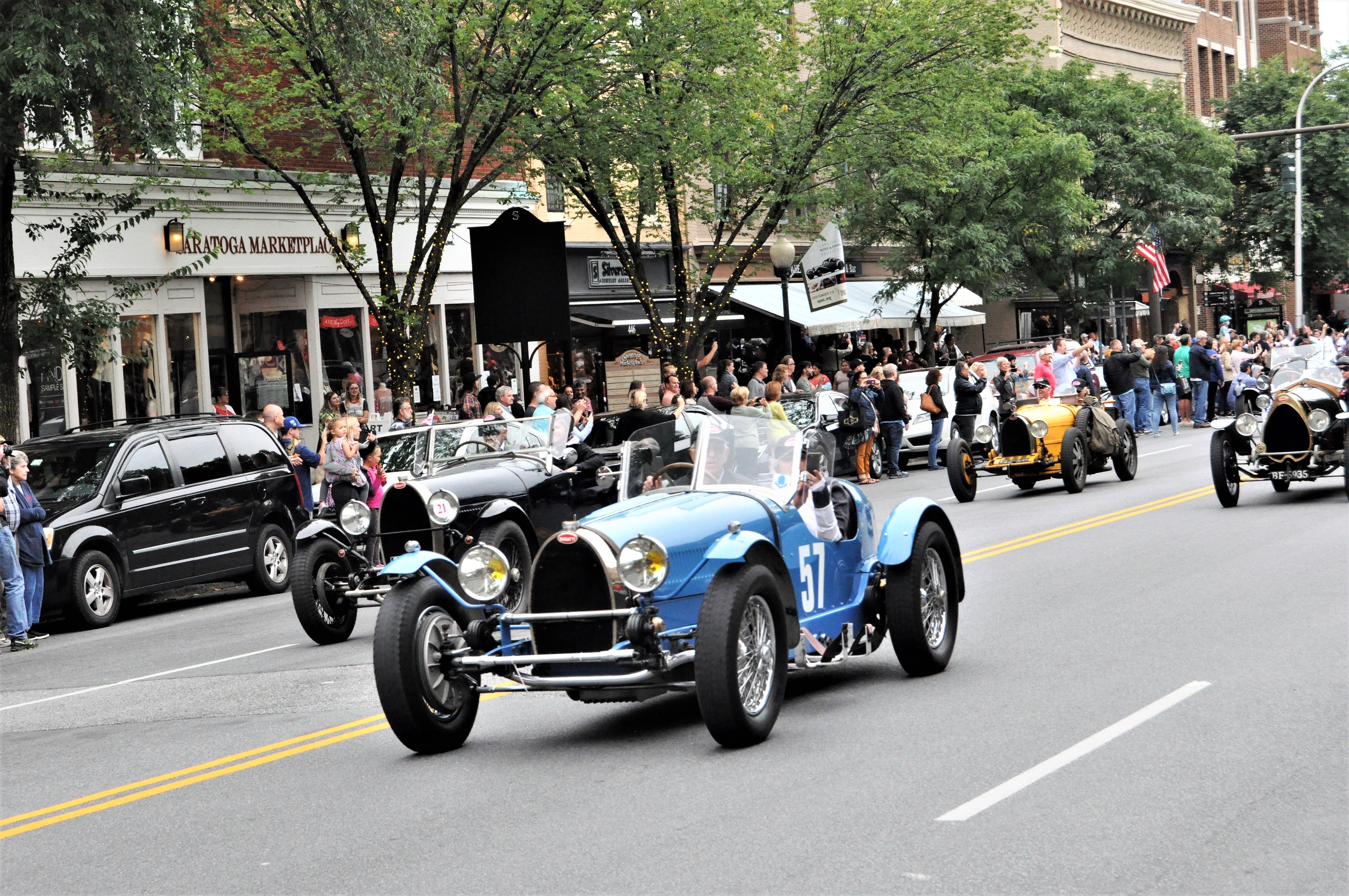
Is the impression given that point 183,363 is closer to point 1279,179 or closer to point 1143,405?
point 1143,405

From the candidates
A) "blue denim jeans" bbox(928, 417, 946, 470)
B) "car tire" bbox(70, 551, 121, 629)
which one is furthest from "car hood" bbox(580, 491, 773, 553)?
"blue denim jeans" bbox(928, 417, 946, 470)

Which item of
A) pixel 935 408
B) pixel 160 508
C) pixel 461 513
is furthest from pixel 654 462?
pixel 935 408

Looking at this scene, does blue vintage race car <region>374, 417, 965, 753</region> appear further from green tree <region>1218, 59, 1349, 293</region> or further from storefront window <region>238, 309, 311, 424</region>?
green tree <region>1218, 59, 1349, 293</region>

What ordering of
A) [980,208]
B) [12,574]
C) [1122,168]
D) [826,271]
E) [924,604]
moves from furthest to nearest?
[1122,168] → [980,208] → [826,271] → [12,574] → [924,604]

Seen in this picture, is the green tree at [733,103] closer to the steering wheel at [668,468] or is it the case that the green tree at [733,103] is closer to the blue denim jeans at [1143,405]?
the blue denim jeans at [1143,405]

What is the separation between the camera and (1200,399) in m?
34.4

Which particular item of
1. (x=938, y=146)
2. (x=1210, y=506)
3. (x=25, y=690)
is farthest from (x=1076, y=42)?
(x=25, y=690)

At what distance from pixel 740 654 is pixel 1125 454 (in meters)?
14.8

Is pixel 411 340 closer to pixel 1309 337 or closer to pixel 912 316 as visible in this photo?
pixel 912 316

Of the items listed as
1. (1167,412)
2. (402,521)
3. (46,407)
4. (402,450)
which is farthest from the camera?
(1167,412)

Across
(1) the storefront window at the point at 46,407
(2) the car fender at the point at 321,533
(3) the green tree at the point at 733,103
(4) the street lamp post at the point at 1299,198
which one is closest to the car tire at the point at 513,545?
(2) the car fender at the point at 321,533

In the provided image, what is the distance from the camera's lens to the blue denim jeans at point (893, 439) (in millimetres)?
26562

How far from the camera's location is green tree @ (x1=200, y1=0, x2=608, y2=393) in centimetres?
2152

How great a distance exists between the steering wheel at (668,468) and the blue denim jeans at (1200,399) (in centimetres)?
2791
